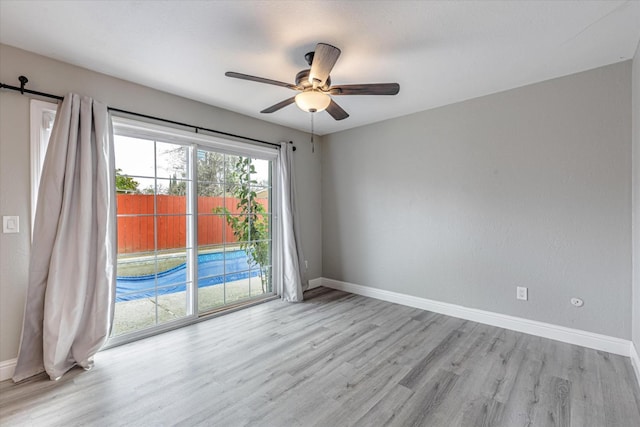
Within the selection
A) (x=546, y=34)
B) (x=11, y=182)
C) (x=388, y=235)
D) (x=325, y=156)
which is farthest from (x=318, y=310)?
(x=546, y=34)

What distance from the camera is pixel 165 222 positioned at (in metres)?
3.04

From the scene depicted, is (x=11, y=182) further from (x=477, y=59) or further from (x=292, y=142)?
(x=477, y=59)

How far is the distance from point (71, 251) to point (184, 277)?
1.10 m

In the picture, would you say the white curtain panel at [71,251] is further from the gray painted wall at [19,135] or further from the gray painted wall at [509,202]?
the gray painted wall at [509,202]

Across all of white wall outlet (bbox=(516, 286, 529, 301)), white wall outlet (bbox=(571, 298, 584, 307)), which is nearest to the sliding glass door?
white wall outlet (bbox=(516, 286, 529, 301))

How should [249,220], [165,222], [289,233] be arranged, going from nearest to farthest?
[165,222] < [249,220] < [289,233]

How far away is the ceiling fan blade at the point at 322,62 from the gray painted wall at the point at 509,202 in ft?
4.05

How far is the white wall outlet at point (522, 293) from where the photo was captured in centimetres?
292

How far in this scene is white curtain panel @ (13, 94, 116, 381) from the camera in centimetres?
219

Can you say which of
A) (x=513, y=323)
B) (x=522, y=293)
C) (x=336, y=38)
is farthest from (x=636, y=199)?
(x=336, y=38)

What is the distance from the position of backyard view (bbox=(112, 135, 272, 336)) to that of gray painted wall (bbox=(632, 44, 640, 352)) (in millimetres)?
3721

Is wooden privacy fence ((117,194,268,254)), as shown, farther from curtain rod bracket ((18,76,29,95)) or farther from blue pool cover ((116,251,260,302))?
curtain rod bracket ((18,76,29,95))

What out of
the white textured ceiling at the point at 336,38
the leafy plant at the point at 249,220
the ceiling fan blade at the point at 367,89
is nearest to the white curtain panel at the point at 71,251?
the white textured ceiling at the point at 336,38

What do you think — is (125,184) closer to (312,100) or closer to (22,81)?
(22,81)
